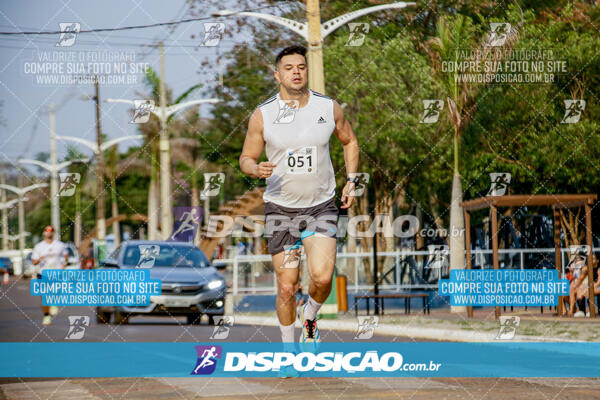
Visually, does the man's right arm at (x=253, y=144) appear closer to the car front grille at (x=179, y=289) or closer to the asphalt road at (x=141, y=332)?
the asphalt road at (x=141, y=332)

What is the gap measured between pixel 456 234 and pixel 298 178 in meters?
14.9

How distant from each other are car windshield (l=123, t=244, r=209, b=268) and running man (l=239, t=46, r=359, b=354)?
12.2 metres

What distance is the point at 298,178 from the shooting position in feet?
27.2

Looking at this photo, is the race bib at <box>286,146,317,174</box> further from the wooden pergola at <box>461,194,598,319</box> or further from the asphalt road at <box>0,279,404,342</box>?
the wooden pergola at <box>461,194,598,319</box>

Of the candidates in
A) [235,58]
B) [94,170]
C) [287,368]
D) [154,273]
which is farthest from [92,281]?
[94,170]

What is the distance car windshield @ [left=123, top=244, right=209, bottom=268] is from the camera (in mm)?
20359

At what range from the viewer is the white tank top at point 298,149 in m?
8.14

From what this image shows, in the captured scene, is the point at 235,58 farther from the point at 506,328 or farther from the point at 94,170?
the point at 94,170

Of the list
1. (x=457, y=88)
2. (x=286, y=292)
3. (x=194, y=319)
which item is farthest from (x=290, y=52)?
(x=457, y=88)

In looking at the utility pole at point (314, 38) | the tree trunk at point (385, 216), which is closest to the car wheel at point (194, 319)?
the utility pole at point (314, 38)

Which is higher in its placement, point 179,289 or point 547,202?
point 547,202

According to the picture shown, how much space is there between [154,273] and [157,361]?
24.8 feet

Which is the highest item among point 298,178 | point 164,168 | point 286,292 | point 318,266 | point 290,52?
point 290,52

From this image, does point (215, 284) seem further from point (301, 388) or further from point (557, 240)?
point (301, 388)
